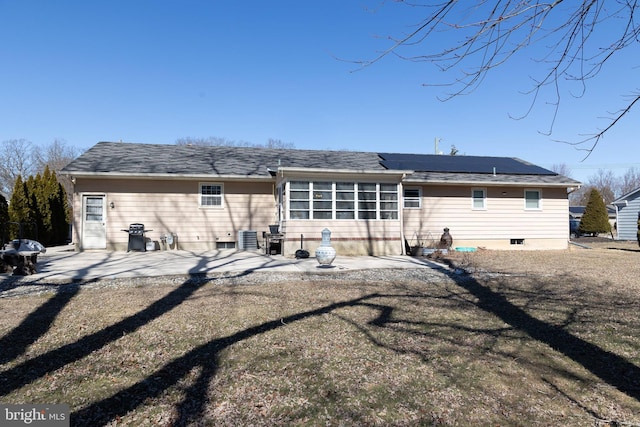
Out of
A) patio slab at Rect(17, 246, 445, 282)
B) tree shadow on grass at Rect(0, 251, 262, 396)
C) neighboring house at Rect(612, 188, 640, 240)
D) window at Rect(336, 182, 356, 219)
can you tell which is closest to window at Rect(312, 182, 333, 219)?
window at Rect(336, 182, 356, 219)

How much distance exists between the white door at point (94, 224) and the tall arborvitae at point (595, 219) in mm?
29768

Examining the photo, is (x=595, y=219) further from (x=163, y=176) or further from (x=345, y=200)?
(x=163, y=176)

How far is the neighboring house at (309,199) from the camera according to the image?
1278 centimetres

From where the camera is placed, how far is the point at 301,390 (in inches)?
127

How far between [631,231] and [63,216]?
31329mm

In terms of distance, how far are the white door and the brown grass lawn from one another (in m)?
6.89

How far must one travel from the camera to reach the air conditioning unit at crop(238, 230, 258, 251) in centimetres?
1406

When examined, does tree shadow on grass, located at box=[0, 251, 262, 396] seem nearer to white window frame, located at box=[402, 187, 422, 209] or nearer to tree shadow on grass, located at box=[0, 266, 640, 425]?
tree shadow on grass, located at box=[0, 266, 640, 425]

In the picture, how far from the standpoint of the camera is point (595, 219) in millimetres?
27359

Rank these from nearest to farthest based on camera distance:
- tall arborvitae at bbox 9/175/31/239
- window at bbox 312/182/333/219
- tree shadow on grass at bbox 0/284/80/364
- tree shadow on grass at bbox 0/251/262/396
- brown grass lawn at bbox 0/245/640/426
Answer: brown grass lawn at bbox 0/245/640/426, tree shadow on grass at bbox 0/251/262/396, tree shadow on grass at bbox 0/284/80/364, window at bbox 312/182/333/219, tall arborvitae at bbox 9/175/31/239

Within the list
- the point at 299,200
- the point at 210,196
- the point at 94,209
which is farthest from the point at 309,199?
the point at 94,209

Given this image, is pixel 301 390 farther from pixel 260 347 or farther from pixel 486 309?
pixel 486 309

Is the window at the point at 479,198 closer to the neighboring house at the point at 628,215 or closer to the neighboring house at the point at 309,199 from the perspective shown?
the neighboring house at the point at 309,199

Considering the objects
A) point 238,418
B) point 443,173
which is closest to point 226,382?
point 238,418
